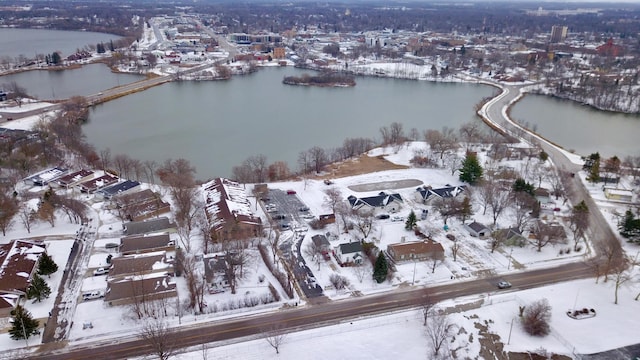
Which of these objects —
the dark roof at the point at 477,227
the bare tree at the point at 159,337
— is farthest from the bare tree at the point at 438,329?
the bare tree at the point at 159,337

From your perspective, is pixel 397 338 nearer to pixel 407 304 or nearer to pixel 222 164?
pixel 407 304

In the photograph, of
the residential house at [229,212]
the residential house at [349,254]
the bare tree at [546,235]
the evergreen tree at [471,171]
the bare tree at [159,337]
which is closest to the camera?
the bare tree at [159,337]

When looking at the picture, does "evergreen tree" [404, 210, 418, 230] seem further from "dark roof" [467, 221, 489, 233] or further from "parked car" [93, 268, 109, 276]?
"parked car" [93, 268, 109, 276]

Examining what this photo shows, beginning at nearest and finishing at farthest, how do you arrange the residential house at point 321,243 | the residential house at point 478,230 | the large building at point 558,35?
the residential house at point 321,243 < the residential house at point 478,230 < the large building at point 558,35

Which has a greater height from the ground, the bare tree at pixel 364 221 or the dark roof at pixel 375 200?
the dark roof at pixel 375 200

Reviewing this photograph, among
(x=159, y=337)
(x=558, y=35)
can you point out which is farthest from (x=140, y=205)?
(x=558, y=35)

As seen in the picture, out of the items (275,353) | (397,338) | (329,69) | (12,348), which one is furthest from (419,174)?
(329,69)

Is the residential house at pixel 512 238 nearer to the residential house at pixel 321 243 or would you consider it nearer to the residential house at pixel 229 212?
the residential house at pixel 321 243

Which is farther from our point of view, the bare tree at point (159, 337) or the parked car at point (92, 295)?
the parked car at point (92, 295)
